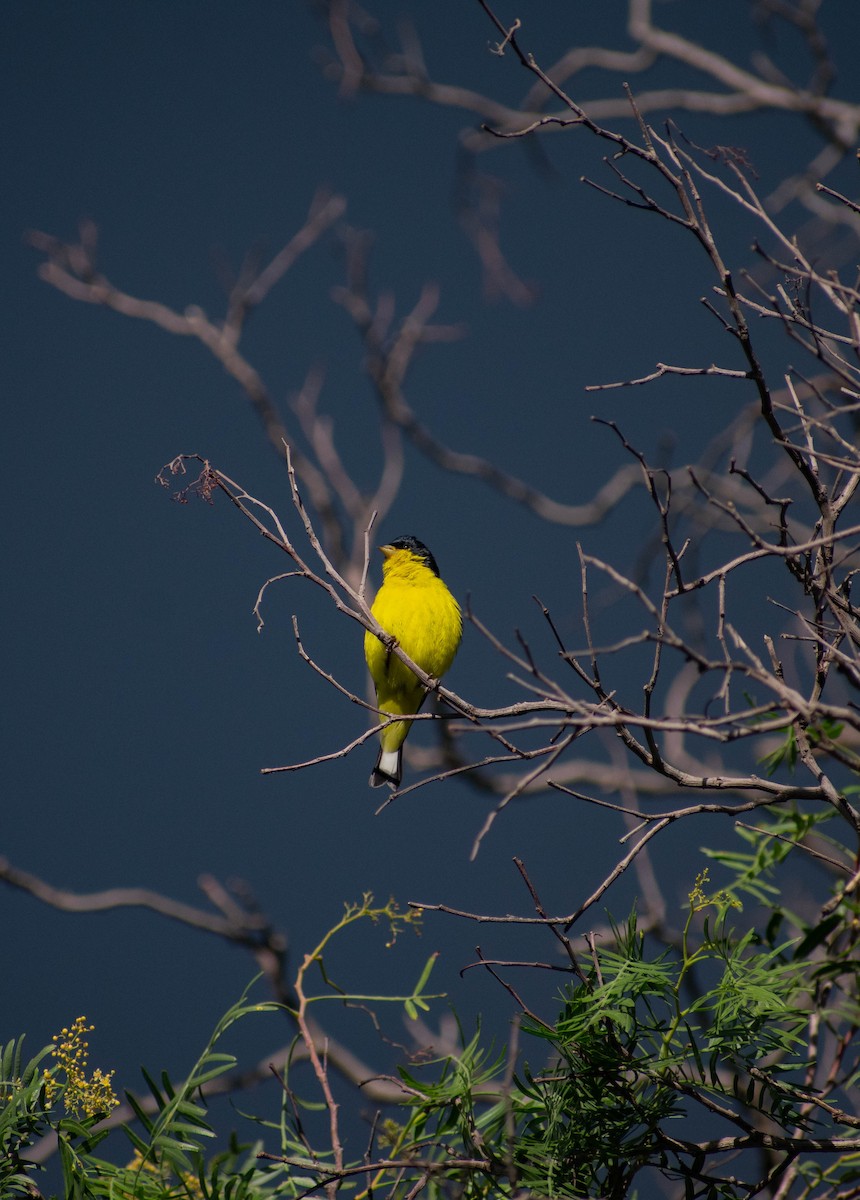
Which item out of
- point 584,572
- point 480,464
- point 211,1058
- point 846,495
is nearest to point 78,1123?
point 211,1058

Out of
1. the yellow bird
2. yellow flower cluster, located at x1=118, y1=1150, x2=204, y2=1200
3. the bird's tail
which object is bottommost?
the bird's tail

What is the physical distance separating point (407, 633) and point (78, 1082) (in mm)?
2375

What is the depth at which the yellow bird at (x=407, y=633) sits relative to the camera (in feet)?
11.1

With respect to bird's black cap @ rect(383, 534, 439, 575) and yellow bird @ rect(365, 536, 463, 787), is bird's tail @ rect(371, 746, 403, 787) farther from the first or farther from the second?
bird's black cap @ rect(383, 534, 439, 575)

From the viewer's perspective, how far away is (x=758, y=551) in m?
1.09

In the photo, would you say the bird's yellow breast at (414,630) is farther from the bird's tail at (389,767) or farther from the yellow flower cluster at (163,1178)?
the yellow flower cluster at (163,1178)

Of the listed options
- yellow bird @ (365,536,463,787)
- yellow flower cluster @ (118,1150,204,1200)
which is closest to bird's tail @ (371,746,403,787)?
yellow bird @ (365,536,463,787)

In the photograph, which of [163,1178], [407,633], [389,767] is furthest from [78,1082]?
[389,767]

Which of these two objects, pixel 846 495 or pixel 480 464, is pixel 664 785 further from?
pixel 846 495

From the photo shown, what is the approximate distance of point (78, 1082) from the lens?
1048mm

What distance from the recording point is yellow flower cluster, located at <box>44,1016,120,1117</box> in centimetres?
104

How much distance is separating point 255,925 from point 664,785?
7.58 ft

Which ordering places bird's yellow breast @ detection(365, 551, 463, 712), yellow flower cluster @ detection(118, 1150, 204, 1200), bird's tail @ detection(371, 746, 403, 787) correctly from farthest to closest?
bird's tail @ detection(371, 746, 403, 787) → bird's yellow breast @ detection(365, 551, 463, 712) → yellow flower cluster @ detection(118, 1150, 204, 1200)

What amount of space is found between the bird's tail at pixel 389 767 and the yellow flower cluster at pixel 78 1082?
106 inches
